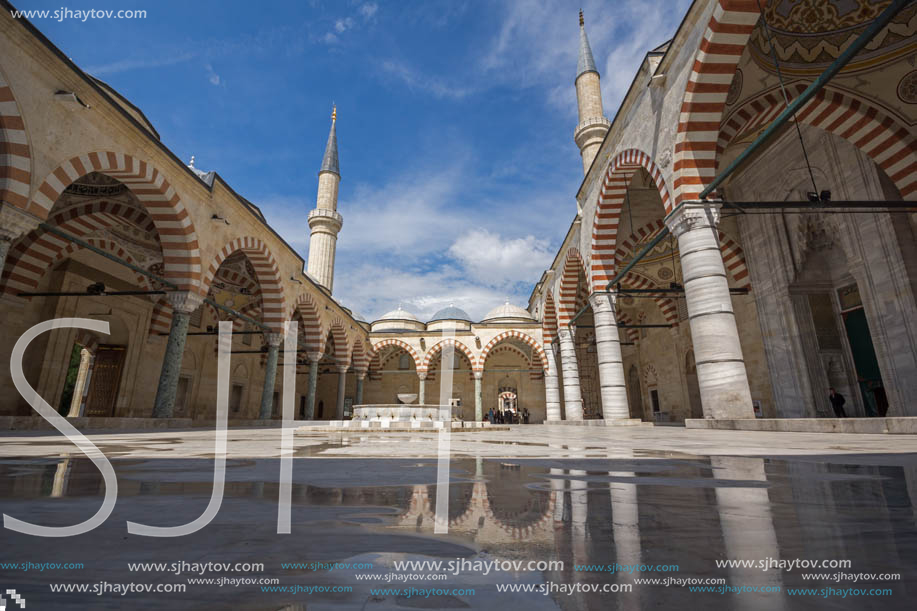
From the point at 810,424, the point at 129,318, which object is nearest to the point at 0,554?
the point at 810,424

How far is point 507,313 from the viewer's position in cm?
2339

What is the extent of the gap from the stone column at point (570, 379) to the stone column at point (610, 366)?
11.2 ft

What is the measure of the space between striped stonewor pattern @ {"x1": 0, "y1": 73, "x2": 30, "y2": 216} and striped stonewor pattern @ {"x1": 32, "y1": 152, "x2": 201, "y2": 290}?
0.81 ft

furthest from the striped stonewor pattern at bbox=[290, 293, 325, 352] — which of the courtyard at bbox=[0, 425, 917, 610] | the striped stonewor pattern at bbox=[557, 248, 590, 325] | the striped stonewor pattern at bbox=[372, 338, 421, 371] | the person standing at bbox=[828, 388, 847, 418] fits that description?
the courtyard at bbox=[0, 425, 917, 610]

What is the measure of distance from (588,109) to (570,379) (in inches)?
382

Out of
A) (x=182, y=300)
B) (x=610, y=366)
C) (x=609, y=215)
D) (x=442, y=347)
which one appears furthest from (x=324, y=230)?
(x=610, y=366)

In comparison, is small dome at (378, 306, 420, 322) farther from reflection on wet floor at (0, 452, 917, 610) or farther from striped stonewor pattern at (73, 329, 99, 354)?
reflection on wet floor at (0, 452, 917, 610)

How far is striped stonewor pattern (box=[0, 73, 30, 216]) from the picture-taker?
5.57 metres

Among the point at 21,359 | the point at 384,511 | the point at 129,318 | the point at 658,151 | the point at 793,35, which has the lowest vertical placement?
the point at 384,511

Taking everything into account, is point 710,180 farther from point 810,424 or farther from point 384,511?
point 384,511

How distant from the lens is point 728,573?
535mm

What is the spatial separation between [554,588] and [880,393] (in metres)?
12.0

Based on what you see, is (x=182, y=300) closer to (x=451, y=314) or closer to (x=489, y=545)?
(x=489, y=545)

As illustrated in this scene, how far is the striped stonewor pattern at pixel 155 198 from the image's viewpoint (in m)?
→ 6.28
